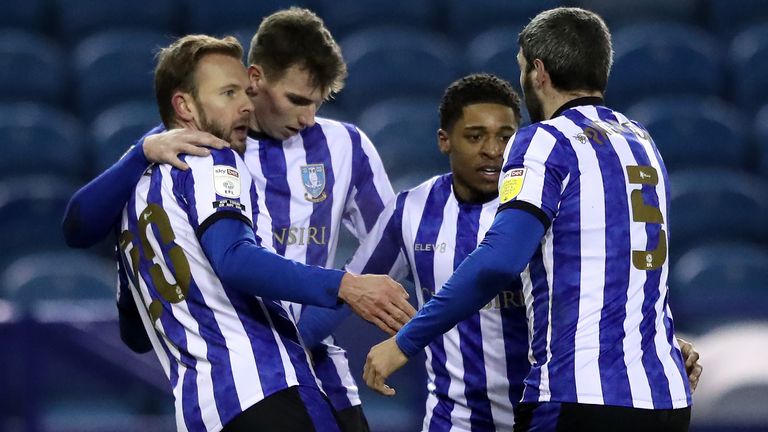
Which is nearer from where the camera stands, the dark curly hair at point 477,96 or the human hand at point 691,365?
the human hand at point 691,365

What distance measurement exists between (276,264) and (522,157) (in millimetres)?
653

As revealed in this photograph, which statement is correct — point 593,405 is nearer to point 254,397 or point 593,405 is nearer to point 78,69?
point 254,397

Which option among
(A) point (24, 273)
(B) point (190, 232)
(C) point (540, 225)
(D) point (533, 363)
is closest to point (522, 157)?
(C) point (540, 225)

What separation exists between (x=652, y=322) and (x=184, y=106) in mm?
1304

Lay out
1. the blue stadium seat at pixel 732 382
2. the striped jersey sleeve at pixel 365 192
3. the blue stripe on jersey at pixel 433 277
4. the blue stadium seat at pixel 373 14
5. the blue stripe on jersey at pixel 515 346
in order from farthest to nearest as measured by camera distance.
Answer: the blue stadium seat at pixel 373 14 → the blue stadium seat at pixel 732 382 → the striped jersey sleeve at pixel 365 192 → the blue stripe on jersey at pixel 433 277 → the blue stripe on jersey at pixel 515 346

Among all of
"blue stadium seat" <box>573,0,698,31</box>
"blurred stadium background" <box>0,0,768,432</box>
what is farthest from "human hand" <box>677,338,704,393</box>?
"blue stadium seat" <box>573,0,698,31</box>

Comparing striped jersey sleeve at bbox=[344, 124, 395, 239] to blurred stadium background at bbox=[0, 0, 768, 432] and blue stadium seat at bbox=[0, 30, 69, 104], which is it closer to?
blurred stadium background at bbox=[0, 0, 768, 432]

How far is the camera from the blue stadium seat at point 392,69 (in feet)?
25.3

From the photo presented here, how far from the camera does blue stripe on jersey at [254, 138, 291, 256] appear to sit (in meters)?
3.66

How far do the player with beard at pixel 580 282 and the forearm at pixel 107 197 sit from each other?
2.48ft

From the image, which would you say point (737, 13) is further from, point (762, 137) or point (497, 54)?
point (497, 54)

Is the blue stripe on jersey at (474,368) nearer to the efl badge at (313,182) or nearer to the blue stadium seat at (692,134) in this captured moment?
the efl badge at (313,182)

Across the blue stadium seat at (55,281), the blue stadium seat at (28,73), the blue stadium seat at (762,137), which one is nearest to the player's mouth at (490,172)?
the blue stadium seat at (55,281)

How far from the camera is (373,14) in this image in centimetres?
830
